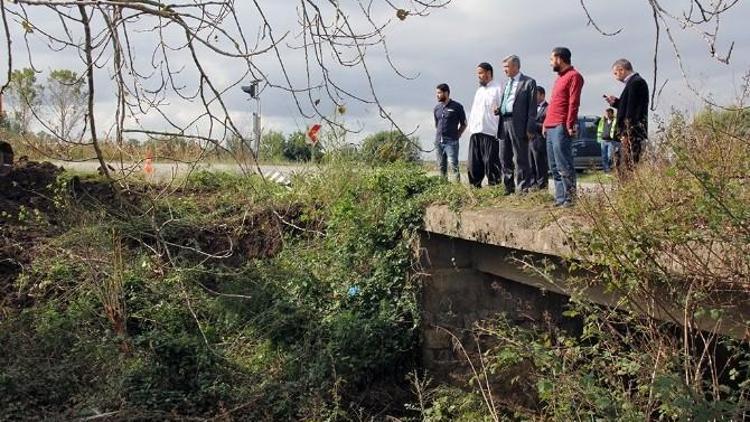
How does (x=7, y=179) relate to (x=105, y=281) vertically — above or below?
above

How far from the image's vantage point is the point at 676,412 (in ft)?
16.5

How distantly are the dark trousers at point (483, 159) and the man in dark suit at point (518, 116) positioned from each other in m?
0.58

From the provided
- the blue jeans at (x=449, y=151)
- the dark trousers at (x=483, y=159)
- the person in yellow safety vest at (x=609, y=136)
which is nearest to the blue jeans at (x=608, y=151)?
the person in yellow safety vest at (x=609, y=136)

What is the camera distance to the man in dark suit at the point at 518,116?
352 inches

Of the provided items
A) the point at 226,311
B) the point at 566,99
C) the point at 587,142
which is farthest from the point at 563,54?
the point at 587,142

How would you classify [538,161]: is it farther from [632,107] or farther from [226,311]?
[226,311]

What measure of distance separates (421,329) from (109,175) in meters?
5.91

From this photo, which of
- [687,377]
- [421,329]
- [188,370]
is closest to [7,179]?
[188,370]

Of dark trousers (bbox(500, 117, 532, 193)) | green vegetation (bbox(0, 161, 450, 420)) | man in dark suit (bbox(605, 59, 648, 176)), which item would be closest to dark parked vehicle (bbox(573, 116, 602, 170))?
green vegetation (bbox(0, 161, 450, 420))

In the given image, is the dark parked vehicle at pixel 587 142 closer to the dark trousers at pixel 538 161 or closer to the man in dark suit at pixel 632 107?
the dark trousers at pixel 538 161

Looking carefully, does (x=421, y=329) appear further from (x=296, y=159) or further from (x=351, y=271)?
(x=296, y=159)

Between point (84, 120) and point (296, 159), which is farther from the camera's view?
point (296, 159)

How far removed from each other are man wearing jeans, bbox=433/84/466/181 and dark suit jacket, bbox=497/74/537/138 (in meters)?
2.52

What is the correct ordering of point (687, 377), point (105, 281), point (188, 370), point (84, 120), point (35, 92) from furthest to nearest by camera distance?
point (105, 281), point (188, 370), point (687, 377), point (35, 92), point (84, 120)
